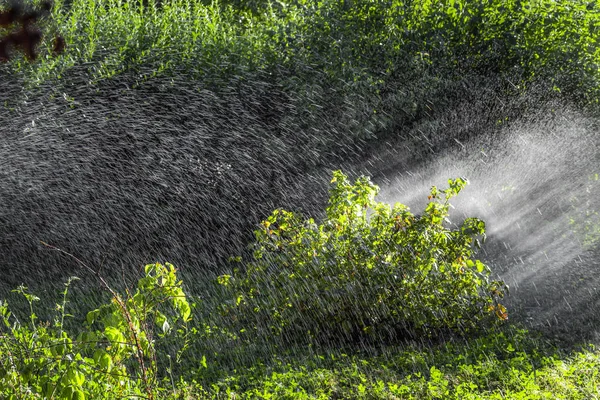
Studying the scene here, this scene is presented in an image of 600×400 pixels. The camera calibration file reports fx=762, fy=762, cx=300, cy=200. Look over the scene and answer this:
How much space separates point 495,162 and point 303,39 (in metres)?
2.52

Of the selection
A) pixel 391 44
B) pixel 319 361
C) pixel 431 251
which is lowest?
pixel 319 361

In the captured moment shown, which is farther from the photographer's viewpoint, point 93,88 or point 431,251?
point 93,88

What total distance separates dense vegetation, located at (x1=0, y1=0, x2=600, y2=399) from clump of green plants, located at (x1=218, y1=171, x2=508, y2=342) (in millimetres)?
13

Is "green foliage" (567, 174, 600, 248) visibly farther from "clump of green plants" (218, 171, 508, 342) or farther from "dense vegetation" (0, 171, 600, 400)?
"clump of green plants" (218, 171, 508, 342)

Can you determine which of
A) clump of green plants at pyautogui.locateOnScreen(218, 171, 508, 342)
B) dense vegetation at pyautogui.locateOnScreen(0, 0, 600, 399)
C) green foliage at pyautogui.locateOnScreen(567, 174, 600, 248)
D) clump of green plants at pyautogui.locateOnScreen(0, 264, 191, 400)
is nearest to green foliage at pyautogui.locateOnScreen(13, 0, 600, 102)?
dense vegetation at pyautogui.locateOnScreen(0, 0, 600, 399)

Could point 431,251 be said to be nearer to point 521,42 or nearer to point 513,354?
point 513,354

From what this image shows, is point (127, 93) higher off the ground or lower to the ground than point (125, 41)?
lower

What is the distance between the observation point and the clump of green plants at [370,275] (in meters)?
5.09

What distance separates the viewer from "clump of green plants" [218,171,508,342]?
16.7 ft

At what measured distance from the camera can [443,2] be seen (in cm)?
795

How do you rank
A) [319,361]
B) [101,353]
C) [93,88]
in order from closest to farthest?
[101,353] → [319,361] → [93,88]

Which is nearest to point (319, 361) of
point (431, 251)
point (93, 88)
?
point (431, 251)

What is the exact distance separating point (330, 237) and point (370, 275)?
37 cm

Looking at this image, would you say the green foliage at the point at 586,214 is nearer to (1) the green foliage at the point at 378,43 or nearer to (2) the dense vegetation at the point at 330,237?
(2) the dense vegetation at the point at 330,237
